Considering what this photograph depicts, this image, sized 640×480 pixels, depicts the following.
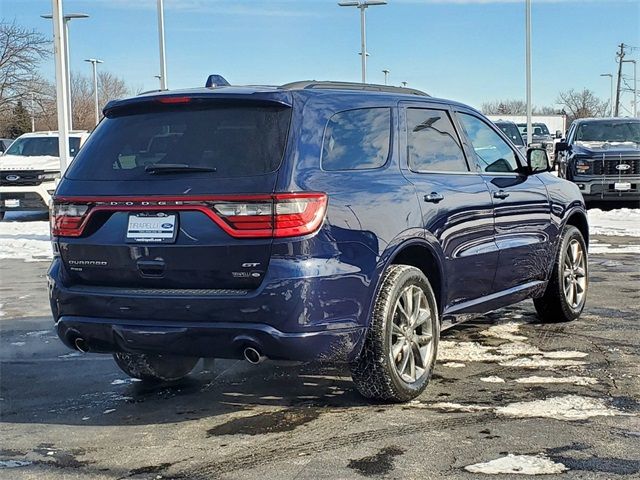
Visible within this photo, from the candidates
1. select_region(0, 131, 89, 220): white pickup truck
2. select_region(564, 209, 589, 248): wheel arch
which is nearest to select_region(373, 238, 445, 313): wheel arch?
select_region(564, 209, 589, 248): wheel arch

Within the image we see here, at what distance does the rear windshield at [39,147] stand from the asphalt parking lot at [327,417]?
12.7 metres

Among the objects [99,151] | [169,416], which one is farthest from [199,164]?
[169,416]

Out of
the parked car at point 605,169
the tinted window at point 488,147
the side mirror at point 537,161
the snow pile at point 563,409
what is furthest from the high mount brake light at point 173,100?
the parked car at point 605,169

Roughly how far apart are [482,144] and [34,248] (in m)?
9.45

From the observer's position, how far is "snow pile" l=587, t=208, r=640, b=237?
1397cm

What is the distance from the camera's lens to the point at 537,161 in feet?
21.5

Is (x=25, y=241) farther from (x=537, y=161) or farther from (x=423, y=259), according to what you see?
(x=423, y=259)

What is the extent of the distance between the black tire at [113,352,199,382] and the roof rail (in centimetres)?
185

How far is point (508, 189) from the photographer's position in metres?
6.00

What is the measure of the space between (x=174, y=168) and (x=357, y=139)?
1051 millimetres

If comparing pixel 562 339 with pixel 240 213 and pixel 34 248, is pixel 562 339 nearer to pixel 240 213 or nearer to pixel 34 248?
pixel 240 213

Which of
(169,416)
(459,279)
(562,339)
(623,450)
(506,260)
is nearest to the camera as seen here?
(623,450)

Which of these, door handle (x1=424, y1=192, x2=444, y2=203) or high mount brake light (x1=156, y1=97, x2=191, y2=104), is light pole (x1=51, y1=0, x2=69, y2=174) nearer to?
high mount brake light (x1=156, y1=97, x2=191, y2=104)

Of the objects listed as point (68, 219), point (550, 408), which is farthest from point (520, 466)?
point (68, 219)
